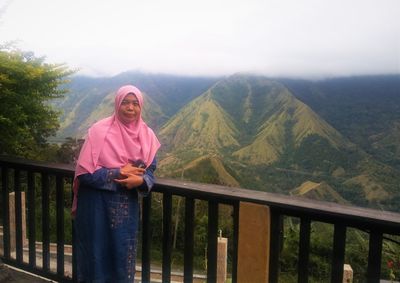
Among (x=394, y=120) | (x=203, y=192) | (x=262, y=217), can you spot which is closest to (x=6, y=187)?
(x=203, y=192)

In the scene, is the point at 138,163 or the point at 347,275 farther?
the point at 347,275

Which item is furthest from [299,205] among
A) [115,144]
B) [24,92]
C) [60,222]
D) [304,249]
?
[24,92]

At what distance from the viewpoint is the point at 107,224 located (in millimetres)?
1914

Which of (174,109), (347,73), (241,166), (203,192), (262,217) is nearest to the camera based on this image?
(262,217)

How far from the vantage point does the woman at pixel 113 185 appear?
1871mm

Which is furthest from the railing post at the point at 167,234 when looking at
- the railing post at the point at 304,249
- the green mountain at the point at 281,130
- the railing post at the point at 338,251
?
the green mountain at the point at 281,130

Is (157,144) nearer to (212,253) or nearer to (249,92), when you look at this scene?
(212,253)

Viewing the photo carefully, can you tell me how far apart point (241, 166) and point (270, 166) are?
5.04 m

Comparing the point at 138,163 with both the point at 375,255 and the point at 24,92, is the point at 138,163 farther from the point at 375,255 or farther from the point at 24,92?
the point at 24,92

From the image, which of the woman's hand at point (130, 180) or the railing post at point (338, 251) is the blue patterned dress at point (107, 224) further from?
the railing post at point (338, 251)

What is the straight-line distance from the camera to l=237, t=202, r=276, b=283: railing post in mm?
1863

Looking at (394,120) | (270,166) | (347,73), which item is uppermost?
(347,73)

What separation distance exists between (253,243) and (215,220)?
24 centimetres

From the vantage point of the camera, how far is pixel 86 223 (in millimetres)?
1922
